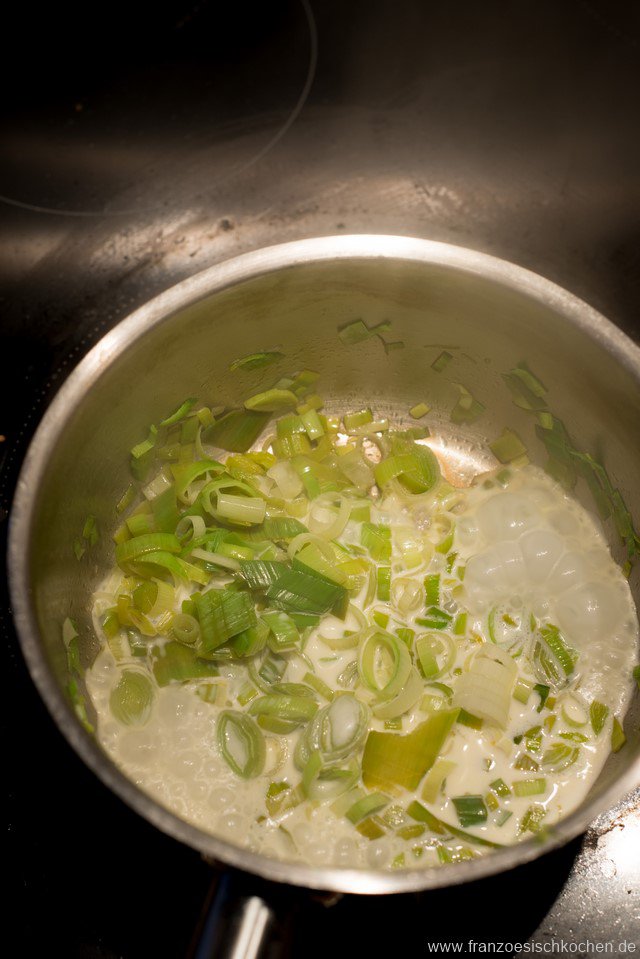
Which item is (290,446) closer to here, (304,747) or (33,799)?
(304,747)

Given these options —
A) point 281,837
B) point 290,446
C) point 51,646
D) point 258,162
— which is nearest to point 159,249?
point 258,162

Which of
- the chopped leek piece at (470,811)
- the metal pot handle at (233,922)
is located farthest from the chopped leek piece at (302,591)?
the metal pot handle at (233,922)

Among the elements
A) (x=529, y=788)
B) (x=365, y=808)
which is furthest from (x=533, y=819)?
(x=365, y=808)

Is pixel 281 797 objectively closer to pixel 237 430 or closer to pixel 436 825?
pixel 436 825

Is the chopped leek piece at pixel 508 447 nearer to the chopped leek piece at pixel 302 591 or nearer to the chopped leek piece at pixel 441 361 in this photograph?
the chopped leek piece at pixel 441 361

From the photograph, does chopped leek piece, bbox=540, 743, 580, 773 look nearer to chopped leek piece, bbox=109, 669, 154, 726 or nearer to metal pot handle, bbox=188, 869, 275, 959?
metal pot handle, bbox=188, 869, 275, 959

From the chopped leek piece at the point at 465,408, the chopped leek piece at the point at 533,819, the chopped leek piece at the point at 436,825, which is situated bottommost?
the chopped leek piece at the point at 436,825
